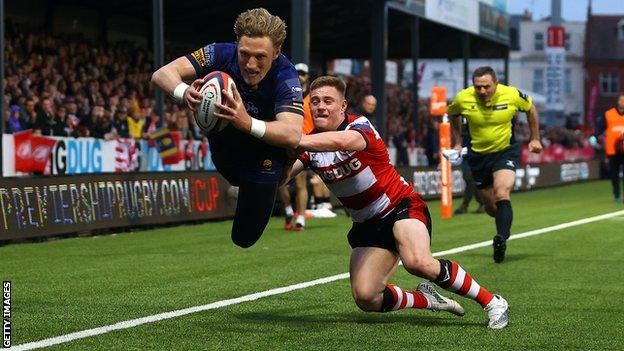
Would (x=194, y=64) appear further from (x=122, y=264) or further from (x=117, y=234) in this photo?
(x=117, y=234)

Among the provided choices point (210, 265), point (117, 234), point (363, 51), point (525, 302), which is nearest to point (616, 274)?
point (525, 302)

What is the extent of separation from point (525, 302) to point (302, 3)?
17264mm

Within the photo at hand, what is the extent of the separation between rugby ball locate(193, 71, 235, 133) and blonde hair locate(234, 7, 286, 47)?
20.2 inches

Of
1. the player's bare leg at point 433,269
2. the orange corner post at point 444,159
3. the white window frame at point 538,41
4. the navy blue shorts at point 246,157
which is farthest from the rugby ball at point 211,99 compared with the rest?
the white window frame at point 538,41

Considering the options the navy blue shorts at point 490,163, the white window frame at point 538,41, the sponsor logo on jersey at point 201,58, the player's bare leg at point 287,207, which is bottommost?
the player's bare leg at point 287,207

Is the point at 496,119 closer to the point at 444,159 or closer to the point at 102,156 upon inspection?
the point at 444,159

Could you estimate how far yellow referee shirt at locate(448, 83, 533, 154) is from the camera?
1477 cm

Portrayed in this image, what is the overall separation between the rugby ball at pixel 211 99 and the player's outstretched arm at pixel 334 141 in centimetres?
75

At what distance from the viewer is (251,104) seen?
830 cm

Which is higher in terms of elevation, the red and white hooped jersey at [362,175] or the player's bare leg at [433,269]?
the red and white hooped jersey at [362,175]

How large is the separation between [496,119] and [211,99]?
787 cm

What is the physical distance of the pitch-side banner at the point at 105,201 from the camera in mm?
16312

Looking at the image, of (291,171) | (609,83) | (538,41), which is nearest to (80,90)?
(291,171)

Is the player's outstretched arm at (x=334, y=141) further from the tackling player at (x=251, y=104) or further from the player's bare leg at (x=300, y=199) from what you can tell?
the player's bare leg at (x=300, y=199)
